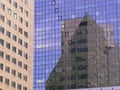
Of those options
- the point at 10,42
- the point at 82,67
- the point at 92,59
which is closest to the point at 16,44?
the point at 10,42

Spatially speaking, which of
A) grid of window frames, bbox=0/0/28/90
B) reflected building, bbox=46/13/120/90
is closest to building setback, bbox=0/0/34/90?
grid of window frames, bbox=0/0/28/90

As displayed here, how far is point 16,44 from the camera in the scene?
5369 inches

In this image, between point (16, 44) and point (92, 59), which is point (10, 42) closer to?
point (16, 44)

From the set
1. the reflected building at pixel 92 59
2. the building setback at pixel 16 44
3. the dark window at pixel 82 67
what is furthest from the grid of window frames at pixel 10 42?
the reflected building at pixel 92 59

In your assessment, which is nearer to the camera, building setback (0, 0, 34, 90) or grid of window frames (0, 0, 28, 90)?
grid of window frames (0, 0, 28, 90)

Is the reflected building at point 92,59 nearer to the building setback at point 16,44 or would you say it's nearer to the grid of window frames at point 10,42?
the building setback at point 16,44

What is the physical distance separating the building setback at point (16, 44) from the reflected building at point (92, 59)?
5243 cm

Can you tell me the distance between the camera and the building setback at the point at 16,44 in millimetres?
129875

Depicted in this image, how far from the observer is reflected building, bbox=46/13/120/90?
637 ft

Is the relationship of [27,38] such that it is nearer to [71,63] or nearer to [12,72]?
[12,72]

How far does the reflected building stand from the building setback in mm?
52430

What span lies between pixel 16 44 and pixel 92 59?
64.1 meters

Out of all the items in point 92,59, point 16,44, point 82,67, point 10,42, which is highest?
point 10,42

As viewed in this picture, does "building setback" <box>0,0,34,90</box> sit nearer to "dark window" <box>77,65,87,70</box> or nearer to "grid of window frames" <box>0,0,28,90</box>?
"grid of window frames" <box>0,0,28,90</box>
